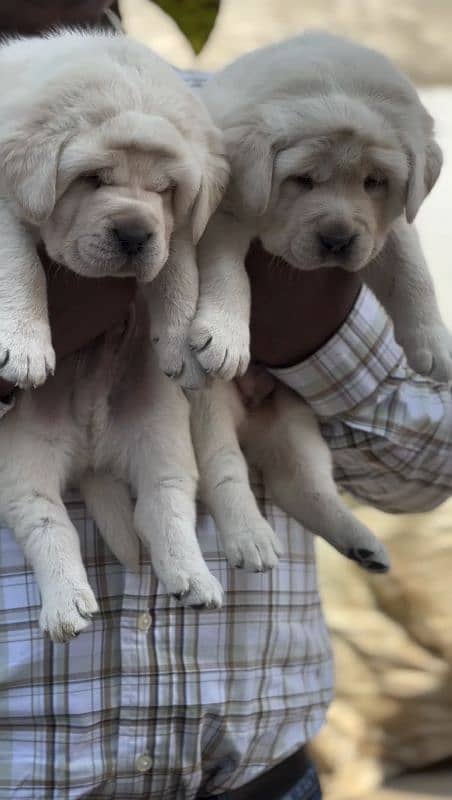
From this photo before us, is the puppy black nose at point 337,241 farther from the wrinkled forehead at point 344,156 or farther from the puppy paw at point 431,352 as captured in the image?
the puppy paw at point 431,352

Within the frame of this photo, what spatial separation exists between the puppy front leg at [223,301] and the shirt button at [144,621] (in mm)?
336

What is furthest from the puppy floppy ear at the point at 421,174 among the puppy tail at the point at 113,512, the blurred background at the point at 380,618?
the blurred background at the point at 380,618

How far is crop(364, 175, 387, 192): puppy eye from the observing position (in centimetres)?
111

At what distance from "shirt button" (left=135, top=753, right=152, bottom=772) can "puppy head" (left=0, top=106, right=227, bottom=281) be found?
1.86 ft

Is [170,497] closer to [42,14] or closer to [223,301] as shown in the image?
[223,301]

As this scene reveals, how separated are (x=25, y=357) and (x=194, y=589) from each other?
291 mm

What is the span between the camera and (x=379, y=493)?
→ 1.55 metres

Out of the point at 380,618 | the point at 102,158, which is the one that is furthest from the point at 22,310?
the point at 380,618

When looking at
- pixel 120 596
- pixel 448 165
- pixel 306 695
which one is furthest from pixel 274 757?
pixel 448 165

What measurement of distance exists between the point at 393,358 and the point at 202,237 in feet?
1.27

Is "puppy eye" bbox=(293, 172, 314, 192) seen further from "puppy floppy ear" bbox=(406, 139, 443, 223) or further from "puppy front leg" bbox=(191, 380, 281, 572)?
"puppy front leg" bbox=(191, 380, 281, 572)

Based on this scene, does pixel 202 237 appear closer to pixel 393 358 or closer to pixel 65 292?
pixel 65 292

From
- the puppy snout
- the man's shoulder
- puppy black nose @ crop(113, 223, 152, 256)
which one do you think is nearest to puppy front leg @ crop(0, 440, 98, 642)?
puppy black nose @ crop(113, 223, 152, 256)

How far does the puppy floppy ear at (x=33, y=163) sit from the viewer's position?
943mm
